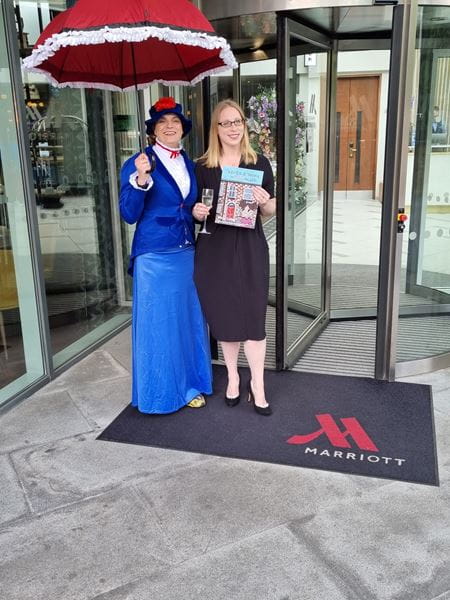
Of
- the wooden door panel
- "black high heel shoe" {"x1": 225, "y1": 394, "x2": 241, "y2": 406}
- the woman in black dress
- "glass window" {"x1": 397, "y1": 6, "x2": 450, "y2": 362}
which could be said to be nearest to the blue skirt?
the woman in black dress

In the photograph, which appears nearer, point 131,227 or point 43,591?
point 43,591

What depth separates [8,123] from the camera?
354 cm

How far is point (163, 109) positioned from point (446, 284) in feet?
8.37

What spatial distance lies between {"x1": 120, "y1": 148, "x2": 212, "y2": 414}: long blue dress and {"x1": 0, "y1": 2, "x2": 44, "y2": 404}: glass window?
91cm

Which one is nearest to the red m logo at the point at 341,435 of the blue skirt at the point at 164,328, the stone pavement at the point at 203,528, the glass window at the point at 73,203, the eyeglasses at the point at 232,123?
the stone pavement at the point at 203,528

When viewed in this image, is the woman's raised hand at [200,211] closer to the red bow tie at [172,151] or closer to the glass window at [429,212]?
the red bow tie at [172,151]

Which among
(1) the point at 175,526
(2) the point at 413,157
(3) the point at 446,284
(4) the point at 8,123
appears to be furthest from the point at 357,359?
(4) the point at 8,123

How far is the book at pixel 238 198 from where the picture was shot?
3012mm

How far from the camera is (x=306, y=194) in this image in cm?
459

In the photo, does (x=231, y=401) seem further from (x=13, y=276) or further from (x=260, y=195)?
(x=13, y=276)

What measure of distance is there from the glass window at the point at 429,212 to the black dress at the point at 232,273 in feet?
3.77

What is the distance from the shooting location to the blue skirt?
3.24 metres

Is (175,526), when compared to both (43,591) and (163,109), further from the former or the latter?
(163,109)

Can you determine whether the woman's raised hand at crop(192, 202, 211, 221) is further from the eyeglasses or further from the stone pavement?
the stone pavement
